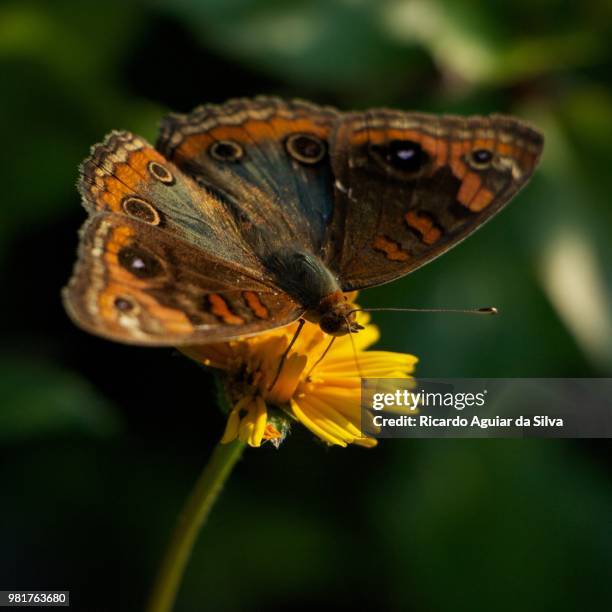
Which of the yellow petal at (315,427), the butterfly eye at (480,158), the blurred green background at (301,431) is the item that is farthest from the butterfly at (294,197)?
the blurred green background at (301,431)

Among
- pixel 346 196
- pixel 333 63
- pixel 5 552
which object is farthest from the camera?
pixel 333 63

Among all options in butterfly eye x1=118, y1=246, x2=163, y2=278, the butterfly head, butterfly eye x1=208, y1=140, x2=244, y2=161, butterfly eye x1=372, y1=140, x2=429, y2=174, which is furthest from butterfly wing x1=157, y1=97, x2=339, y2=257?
butterfly eye x1=118, y1=246, x2=163, y2=278

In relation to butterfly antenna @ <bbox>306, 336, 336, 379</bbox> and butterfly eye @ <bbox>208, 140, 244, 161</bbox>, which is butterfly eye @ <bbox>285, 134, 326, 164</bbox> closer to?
butterfly eye @ <bbox>208, 140, 244, 161</bbox>

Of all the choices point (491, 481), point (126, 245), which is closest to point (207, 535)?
point (491, 481)

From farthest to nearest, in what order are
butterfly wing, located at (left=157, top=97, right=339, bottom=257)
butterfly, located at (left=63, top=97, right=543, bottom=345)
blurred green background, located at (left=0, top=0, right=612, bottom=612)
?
blurred green background, located at (left=0, top=0, right=612, bottom=612), butterfly wing, located at (left=157, top=97, right=339, bottom=257), butterfly, located at (left=63, top=97, right=543, bottom=345)

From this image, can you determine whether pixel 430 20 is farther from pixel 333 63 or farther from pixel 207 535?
pixel 207 535

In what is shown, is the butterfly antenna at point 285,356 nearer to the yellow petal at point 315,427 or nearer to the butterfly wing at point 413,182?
the yellow petal at point 315,427

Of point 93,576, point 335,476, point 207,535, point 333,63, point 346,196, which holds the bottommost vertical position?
point 93,576
